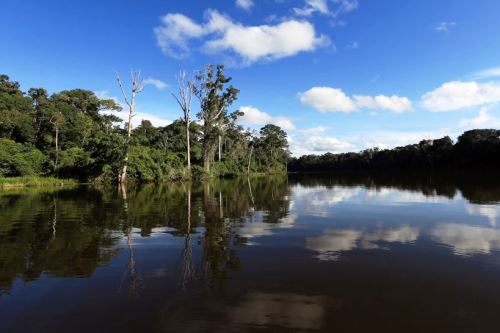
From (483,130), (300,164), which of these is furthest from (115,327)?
(300,164)

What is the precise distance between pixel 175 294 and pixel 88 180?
121ft

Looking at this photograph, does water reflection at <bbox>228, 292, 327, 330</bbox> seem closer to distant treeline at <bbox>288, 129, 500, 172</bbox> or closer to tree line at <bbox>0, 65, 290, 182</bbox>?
tree line at <bbox>0, 65, 290, 182</bbox>

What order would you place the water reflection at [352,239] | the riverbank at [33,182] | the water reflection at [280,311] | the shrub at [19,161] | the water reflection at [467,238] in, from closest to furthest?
the water reflection at [280,311] → the water reflection at [467,238] → the water reflection at [352,239] → the riverbank at [33,182] → the shrub at [19,161]

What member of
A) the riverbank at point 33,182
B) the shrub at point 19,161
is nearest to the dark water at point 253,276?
the riverbank at point 33,182

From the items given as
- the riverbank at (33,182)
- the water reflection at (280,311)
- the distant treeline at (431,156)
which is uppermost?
the distant treeline at (431,156)

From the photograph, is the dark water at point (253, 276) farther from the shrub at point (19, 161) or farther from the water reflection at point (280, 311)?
the shrub at point (19, 161)

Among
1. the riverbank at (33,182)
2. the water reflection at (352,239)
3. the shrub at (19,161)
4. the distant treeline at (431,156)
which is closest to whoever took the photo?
the water reflection at (352,239)

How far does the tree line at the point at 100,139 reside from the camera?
38.2m

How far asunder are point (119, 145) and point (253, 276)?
34.3 meters

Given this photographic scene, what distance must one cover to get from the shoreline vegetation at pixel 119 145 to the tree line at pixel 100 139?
0.09 metres

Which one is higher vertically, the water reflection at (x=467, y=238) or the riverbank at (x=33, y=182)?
the riverbank at (x=33, y=182)

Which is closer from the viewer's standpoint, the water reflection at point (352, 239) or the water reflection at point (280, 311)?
the water reflection at point (280, 311)

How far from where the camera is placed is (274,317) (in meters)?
4.54

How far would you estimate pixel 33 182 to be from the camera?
34.7 m
